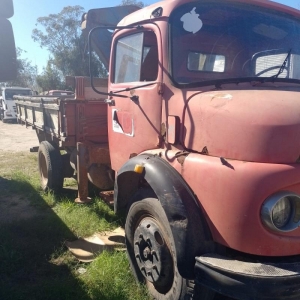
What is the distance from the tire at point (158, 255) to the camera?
2.56 m

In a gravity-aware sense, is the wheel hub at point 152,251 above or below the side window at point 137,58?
below

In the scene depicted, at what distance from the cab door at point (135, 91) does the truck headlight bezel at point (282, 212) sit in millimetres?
1245

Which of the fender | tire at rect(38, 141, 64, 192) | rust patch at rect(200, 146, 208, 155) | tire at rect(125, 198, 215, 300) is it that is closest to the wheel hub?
tire at rect(125, 198, 215, 300)

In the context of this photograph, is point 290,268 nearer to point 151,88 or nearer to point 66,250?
point 151,88

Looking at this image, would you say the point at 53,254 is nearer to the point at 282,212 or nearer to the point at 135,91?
the point at 135,91

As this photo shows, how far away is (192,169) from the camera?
255 cm

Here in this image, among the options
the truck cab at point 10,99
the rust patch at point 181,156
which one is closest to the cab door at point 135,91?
the rust patch at point 181,156

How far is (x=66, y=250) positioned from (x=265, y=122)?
9.43ft

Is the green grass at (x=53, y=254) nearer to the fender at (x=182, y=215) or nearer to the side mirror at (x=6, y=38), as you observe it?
the fender at (x=182, y=215)

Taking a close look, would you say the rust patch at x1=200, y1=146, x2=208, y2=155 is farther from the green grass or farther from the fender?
the green grass

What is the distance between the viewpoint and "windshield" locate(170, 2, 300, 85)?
310cm

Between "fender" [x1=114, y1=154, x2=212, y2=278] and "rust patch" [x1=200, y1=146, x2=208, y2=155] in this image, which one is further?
"rust patch" [x1=200, y1=146, x2=208, y2=155]

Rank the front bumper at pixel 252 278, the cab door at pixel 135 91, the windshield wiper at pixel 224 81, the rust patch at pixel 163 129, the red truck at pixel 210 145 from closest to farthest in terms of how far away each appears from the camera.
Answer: the front bumper at pixel 252 278 → the red truck at pixel 210 145 → the windshield wiper at pixel 224 81 → the rust patch at pixel 163 129 → the cab door at pixel 135 91

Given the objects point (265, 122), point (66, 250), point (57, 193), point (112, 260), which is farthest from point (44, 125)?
point (265, 122)
